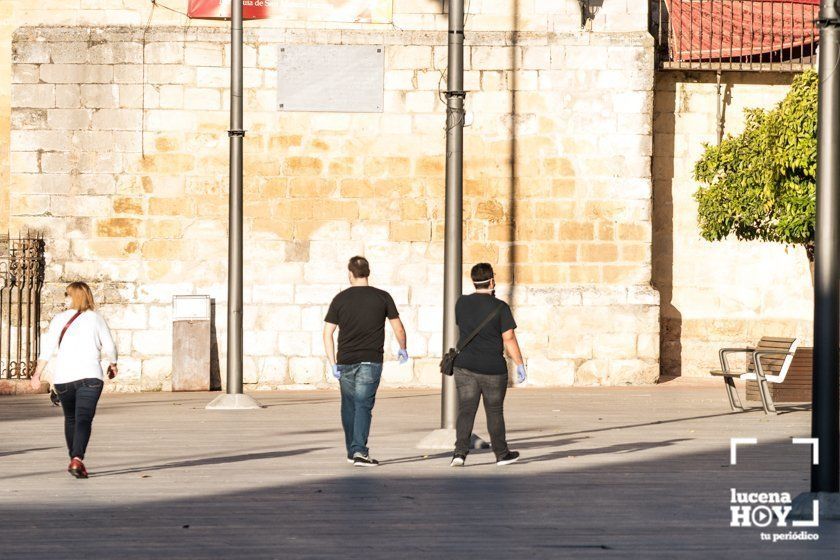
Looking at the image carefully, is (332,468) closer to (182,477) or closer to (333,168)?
Result: (182,477)

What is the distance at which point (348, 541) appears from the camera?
321 inches

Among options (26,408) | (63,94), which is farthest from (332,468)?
(63,94)

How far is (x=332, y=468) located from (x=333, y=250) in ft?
33.3

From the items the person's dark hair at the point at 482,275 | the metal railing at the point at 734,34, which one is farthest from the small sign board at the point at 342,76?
the person's dark hair at the point at 482,275

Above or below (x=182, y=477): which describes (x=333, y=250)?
above

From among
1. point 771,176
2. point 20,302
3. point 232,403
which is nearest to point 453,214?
point 232,403

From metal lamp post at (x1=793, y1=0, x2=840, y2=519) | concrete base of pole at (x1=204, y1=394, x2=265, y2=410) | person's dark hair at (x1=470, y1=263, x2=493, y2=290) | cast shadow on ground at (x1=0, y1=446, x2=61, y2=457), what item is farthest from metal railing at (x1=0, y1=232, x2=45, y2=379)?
metal lamp post at (x1=793, y1=0, x2=840, y2=519)

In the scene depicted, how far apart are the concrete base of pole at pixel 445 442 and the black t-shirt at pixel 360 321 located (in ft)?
4.49

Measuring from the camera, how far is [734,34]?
23156mm

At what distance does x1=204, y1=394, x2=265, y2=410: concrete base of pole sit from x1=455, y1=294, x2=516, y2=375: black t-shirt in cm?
655

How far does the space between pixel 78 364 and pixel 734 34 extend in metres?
14.7

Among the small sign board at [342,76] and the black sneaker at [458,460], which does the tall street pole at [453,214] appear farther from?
the small sign board at [342,76]

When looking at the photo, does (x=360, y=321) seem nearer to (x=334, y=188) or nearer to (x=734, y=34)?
(x=334, y=188)

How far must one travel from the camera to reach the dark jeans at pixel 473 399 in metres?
11.6
